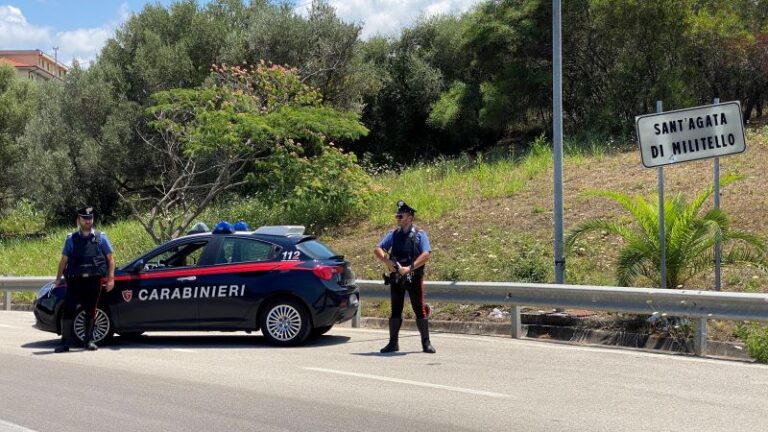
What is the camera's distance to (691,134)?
37.6 feet

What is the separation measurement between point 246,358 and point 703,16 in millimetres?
18327

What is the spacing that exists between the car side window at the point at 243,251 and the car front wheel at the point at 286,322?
653 mm

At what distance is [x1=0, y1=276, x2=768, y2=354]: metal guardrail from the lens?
9930mm

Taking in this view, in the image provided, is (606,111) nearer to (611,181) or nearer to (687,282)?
(611,181)

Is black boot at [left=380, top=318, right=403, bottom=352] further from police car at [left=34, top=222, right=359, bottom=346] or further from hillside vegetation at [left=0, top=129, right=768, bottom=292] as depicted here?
hillside vegetation at [left=0, top=129, right=768, bottom=292]

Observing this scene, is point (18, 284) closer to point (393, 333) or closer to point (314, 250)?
point (314, 250)

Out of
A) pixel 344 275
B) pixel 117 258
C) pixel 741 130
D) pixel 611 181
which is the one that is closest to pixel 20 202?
pixel 117 258

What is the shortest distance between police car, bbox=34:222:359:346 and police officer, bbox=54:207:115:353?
0.37m

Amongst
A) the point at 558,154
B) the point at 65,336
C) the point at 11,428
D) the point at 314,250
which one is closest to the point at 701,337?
the point at 558,154

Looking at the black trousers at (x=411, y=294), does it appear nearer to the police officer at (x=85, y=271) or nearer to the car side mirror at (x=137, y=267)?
the car side mirror at (x=137, y=267)

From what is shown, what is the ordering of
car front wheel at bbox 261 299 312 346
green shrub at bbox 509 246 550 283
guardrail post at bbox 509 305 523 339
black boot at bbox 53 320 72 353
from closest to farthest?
car front wheel at bbox 261 299 312 346, black boot at bbox 53 320 72 353, guardrail post at bbox 509 305 523 339, green shrub at bbox 509 246 550 283

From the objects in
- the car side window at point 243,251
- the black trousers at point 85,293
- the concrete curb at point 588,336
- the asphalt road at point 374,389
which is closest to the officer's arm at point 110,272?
the black trousers at point 85,293

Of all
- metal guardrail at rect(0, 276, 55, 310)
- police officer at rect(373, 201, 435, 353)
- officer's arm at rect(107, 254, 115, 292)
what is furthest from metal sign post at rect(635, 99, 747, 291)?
metal guardrail at rect(0, 276, 55, 310)

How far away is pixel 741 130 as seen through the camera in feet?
36.9
